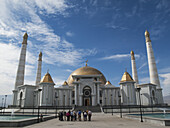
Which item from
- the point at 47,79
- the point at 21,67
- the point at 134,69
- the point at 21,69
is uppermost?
the point at 134,69

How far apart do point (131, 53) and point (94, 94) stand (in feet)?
95.3

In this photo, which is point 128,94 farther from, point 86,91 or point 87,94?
point 86,91

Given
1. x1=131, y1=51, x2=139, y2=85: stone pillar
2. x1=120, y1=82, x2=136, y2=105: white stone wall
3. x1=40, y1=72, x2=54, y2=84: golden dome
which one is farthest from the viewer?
x1=131, y1=51, x2=139, y2=85: stone pillar

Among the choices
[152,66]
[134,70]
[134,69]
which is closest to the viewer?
[152,66]

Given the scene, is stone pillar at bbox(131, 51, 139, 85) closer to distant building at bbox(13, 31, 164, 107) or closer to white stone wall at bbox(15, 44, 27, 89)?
distant building at bbox(13, 31, 164, 107)

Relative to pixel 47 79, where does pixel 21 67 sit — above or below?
above

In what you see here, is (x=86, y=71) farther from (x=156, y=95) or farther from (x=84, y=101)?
(x=156, y=95)

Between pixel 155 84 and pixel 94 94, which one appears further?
pixel 155 84

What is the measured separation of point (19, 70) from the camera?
50.8 metres

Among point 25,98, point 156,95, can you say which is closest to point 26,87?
point 25,98

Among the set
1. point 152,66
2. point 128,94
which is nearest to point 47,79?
point 128,94

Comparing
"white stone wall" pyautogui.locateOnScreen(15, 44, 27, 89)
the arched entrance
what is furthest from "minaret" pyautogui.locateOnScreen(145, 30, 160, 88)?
"white stone wall" pyautogui.locateOnScreen(15, 44, 27, 89)

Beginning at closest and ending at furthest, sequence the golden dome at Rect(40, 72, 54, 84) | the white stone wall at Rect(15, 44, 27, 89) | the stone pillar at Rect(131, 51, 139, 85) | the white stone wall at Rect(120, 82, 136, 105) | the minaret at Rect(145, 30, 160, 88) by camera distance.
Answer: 1. the white stone wall at Rect(120, 82, 136, 105)
2. the golden dome at Rect(40, 72, 54, 84)
3. the minaret at Rect(145, 30, 160, 88)
4. the white stone wall at Rect(15, 44, 27, 89)
5. the stone pillar at Rect(131, 51, 139, 85)

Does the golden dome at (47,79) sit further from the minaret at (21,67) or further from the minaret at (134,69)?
the minaret at (134,69)
